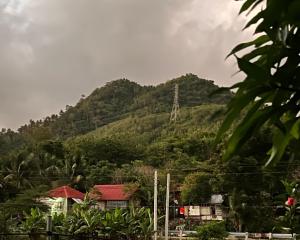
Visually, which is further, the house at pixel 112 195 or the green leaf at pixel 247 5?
the house at pixel 112 195

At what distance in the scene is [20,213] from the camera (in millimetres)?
24031

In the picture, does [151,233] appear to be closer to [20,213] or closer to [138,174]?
[20,213]

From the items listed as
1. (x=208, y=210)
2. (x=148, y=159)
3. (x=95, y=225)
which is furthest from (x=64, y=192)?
(x=95, y=225)

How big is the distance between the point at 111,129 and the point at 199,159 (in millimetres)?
26229

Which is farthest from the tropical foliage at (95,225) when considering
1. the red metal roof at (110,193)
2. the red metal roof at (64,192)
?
A: the red metal roof at (110,193)

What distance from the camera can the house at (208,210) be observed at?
1102 inches

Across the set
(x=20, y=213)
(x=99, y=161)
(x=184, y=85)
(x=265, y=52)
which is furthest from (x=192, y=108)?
(x=265, y=52)

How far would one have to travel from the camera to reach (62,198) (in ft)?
103

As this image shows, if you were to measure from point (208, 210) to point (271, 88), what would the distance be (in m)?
28.8

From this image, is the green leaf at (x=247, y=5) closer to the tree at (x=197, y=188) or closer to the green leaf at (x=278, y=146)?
the green leaf at (x=278, y=146)

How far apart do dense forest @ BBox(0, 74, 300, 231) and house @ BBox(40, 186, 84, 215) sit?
895 mm

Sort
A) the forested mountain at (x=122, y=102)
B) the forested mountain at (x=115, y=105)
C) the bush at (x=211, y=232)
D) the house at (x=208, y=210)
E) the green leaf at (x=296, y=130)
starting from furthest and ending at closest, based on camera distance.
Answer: the forested mountain at (x=122, y=102), the forested mountain at (x=115, y=105), the house at (x=208, y=210), the bush at (x=211, y=232), the green leaf at (x=296, y=130)

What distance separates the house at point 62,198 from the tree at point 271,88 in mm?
31104

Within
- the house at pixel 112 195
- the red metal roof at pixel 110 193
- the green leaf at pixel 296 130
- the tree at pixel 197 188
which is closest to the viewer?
the green leaf at pixel 296 130
